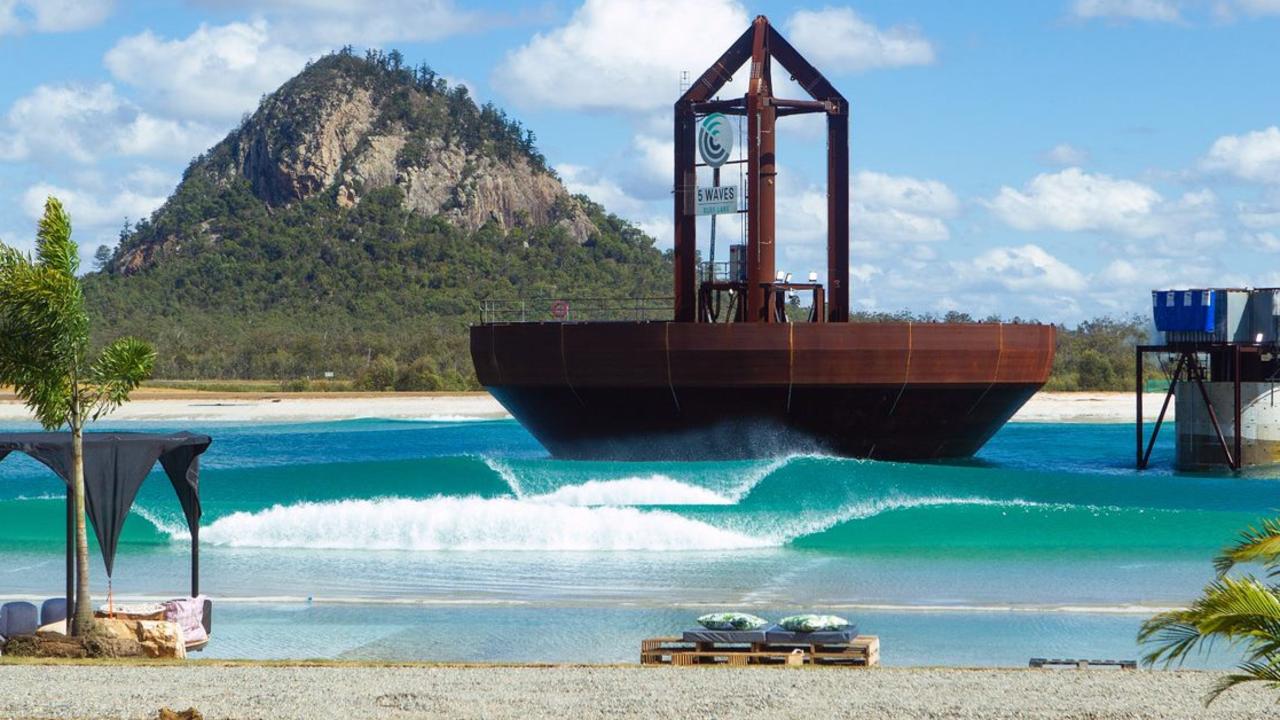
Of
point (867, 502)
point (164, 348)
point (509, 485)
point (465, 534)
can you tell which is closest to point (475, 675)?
point (465, 534)

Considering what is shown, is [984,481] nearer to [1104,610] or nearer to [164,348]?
[1104,610]

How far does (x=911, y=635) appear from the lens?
1689cm

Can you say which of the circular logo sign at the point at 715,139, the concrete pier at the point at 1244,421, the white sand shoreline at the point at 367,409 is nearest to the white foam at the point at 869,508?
the circular logo sign at the point at 715,139

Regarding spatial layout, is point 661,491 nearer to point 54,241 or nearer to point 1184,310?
point 1184,310

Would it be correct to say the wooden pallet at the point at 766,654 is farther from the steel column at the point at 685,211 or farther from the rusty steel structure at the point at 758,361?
the steel column at the point at 685,211

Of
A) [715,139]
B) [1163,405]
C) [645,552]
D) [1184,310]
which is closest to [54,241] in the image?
[645,552]

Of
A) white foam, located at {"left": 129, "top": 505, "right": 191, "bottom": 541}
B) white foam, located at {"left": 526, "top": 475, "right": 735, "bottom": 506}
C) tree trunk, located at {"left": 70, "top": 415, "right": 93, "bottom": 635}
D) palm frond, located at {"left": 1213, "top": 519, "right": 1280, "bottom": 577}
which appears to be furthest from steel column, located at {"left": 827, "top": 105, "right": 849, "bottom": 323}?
palm frond, located at {"left": 1213, "top": 519, "right": 1280, "bottom": 577}

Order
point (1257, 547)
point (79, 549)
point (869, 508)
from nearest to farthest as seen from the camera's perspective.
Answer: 1. point (1257, 547)
2. point (79, 549)
3. point (869, 508)

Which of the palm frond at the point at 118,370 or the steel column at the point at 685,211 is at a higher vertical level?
the steel column at the point at 685,211

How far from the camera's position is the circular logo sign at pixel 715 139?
3366 centimetres

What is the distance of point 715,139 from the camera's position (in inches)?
1326

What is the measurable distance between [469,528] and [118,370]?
12.9 m

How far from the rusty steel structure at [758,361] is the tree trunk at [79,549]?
691 inches

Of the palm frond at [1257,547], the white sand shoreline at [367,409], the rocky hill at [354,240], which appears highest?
the rocky hill at [354,240]
